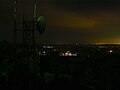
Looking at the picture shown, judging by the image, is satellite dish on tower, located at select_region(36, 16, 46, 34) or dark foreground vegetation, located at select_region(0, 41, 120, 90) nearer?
satellite dish on tower, located at select_region(36, 16, 46, 34)

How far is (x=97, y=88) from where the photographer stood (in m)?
12.6

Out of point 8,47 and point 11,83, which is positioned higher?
point 8,47

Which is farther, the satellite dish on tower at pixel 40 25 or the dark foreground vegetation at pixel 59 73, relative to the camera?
the dark foreground vegetation at pixel 59 73

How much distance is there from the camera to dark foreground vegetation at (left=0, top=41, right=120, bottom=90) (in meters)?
12.4

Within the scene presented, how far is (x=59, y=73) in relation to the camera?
15.6 m

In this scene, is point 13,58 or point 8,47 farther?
point 8,47

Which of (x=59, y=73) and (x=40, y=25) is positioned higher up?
(x=40, y=25)

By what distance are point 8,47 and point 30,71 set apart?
17.1ft

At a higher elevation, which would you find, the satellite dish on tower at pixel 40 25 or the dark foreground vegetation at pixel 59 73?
the satellite dish on tower at pixel 40 25

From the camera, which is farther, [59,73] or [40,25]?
[59,73]

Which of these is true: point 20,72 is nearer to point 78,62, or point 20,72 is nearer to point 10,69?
point 10,69

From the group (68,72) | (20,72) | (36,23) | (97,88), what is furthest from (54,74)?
(36,23)

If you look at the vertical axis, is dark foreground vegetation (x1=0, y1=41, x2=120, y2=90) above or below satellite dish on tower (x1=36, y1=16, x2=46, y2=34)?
below

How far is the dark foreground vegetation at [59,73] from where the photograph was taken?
12.4 m
